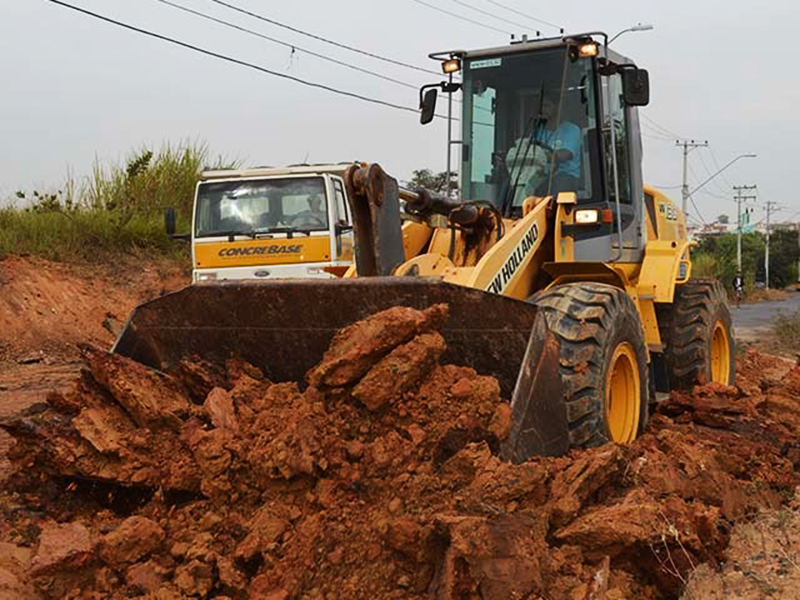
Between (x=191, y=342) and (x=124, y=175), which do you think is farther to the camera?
(x=124, y=175)

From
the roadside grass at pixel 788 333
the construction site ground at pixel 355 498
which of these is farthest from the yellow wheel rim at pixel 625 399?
the roadside grass at pixel 788 333

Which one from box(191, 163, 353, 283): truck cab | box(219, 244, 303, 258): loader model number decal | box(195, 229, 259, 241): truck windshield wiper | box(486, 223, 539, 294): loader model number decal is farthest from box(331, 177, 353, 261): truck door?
box(486, 223, 539, 294): loader model number decal

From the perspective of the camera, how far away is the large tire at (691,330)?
7285 millimetres

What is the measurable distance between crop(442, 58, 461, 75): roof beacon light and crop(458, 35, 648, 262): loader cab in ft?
0.31

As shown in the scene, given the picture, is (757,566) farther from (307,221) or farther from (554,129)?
(307,221)

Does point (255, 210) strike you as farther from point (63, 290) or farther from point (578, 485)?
point (578, 485)

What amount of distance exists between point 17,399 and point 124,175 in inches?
381

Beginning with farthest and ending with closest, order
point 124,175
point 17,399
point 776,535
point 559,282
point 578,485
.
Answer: point 124,175 < point 17,399 < point 559,282 < point 776,535 < point 578,485

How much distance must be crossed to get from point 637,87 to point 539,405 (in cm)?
288

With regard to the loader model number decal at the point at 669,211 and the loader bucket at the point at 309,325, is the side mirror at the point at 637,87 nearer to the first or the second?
the loader model number decal at the point at 669,211

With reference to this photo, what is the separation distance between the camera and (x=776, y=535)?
4355mm

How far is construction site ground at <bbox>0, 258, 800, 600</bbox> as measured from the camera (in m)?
Answer: 3.49

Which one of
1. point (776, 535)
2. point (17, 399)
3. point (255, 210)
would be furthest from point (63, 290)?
point (776, 535)

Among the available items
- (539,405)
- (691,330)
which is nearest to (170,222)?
(691,330)
